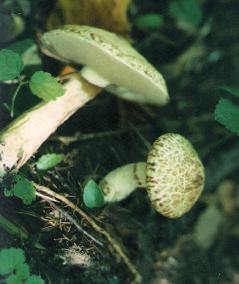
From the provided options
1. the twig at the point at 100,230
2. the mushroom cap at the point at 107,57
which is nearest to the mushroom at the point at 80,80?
the mushroom cap at the point at 107,57

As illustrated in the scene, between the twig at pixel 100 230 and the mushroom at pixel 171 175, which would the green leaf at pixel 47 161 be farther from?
the mushroom at pixel 171 175

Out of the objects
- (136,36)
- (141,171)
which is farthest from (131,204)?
(136,36)

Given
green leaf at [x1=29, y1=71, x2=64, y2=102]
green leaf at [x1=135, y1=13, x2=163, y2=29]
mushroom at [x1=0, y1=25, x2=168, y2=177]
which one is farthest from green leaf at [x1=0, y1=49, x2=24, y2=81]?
green leaf at [x1=135, y1=13, x2=163, y2=29]

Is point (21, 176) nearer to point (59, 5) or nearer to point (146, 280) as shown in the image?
point (146, 280)

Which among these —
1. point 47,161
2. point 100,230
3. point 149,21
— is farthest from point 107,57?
point 149,21

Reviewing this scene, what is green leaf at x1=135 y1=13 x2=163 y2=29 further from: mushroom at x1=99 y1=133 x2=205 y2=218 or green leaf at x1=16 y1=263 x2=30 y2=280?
green leaf at x1=16 y1=263 x2=30 y2=280
